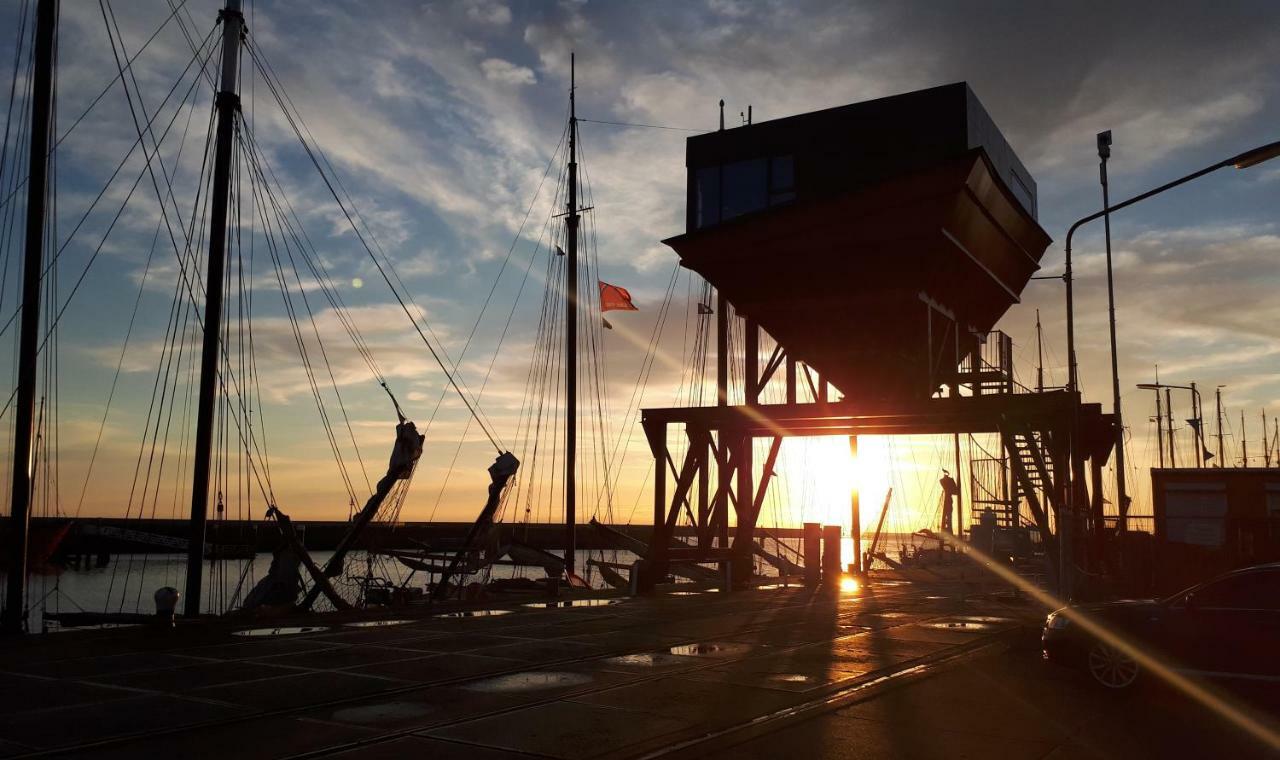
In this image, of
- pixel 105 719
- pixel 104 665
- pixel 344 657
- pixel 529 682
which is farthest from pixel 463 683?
pixel 104 665

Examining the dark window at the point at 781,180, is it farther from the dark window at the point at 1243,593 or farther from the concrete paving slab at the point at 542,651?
the dark window at the point at 1243,593

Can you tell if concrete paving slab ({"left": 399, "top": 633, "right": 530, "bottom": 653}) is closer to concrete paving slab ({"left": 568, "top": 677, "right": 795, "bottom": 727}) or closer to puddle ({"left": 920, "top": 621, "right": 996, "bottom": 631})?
concrete paving slab ({"left": 568, "top": 677, "right": 795, "bottom": 727})

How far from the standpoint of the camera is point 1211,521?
2312 centimetres

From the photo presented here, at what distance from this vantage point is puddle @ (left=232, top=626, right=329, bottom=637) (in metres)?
16.3

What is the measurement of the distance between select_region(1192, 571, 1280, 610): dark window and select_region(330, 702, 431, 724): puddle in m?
9.74

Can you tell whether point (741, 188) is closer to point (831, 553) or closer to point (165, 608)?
point (831, 553)

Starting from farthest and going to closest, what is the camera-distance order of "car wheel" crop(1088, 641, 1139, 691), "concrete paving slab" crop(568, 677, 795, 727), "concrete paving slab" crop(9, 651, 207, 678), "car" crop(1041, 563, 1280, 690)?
"concrete paving slab" crop(9, 651, 207, 678) < "car wheel" crop(1088, 641, 1139, 691) < "car" crop(1041, 563, 1280, 690) < "concrete paving slab" crop(568, 677, 795, 727)

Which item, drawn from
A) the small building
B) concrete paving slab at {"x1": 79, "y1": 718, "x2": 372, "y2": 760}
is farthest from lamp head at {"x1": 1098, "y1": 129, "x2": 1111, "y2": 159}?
concrete paving slab at {"x1": 79, "y1": 718, "x2": 372, "y2": 760}

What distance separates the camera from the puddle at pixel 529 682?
1149 centimetres

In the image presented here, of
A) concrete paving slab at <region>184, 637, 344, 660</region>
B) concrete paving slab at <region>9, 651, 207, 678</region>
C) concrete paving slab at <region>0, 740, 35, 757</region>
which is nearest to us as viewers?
concrete paving slab at <region>0, 740, 35, 757</region>

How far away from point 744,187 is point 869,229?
4.47 metres

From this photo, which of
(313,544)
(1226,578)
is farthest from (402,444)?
(313,544)

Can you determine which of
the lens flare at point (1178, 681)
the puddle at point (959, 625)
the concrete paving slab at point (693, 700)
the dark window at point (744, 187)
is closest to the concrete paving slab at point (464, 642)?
the concrete paving slab at point (693, 700)

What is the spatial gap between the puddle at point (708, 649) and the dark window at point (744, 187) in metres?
14.8
